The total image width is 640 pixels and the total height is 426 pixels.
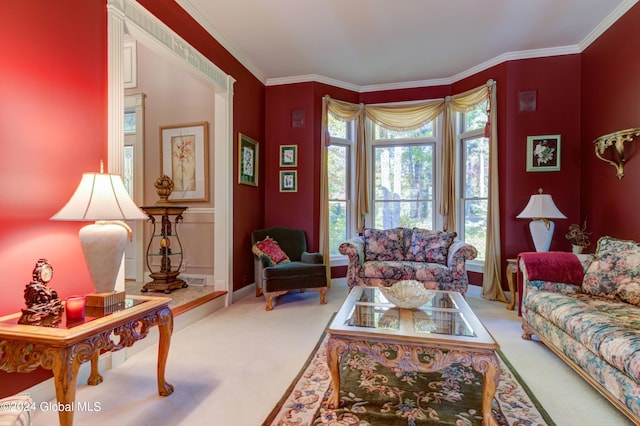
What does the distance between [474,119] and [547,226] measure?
178 cm

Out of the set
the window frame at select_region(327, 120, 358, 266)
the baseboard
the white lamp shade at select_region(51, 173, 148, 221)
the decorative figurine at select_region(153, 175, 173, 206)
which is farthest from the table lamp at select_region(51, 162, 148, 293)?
the window frame at select_region(327, 120, 358, 266)

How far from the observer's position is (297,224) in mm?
4641

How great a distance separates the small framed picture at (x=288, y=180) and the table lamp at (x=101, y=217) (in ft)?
9.79

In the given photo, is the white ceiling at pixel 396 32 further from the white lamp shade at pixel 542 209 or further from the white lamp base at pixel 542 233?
the white lamp base at pixel 542 233

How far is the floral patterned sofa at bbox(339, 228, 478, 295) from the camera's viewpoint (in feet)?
11.4

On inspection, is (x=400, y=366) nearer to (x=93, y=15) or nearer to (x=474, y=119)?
(x=93, y=15)

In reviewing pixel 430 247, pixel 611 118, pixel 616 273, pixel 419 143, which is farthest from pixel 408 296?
pixel 419 143

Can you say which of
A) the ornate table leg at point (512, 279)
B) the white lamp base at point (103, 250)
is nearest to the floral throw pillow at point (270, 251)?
the white lamp base at point (103, 250)

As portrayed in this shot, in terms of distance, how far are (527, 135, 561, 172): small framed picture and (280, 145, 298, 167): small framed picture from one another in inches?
120

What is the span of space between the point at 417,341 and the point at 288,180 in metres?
3.40

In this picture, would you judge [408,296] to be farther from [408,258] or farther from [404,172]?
[404,172]

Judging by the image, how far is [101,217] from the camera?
5.24 feet

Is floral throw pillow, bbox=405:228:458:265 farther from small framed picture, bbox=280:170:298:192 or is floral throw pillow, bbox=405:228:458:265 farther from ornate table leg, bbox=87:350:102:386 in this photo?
ornate table leg, bbox=87:350:102:386

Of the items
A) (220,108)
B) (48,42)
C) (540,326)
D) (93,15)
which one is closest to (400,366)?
(540,326)
